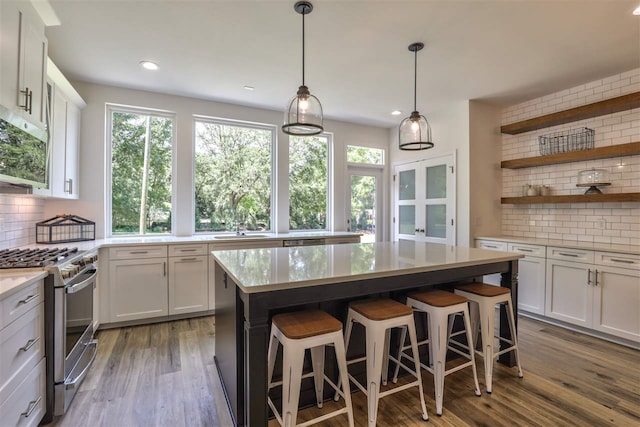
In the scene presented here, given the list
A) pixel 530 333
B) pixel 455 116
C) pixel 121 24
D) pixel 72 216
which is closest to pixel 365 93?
pixel 455 116

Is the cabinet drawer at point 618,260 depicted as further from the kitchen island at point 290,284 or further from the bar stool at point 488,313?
the bar stool at point 488,313

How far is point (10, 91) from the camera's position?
1823 mm

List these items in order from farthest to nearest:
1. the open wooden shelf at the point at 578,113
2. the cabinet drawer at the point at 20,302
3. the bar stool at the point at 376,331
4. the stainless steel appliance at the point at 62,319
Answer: the open wooden shelf at the point at 578,113 < the stainless steel appliance at the point at 62,319 < the bar stool at the point at 376,331 < the cabinet drawer at the point at 20,302

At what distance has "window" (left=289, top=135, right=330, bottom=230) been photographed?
4.86 meters

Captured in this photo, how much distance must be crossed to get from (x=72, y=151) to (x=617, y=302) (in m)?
5.55

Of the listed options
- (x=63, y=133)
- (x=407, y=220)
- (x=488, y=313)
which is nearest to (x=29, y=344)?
(x=63, y=133)

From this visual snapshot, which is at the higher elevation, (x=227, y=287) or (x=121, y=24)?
(x=121, y=24)

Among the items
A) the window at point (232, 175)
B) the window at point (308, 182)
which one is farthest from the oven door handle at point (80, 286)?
the window at point (308, 182)

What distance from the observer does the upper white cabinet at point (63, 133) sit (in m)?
2.68

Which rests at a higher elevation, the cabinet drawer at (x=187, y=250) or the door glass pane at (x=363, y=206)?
the door glass pane at (x=363, y=206)

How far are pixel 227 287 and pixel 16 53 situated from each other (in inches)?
74.6

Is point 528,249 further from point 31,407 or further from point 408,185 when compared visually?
point 31,407

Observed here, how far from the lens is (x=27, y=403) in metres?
1.63

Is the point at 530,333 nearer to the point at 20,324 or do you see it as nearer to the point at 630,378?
the point at 630,378
